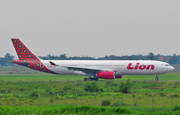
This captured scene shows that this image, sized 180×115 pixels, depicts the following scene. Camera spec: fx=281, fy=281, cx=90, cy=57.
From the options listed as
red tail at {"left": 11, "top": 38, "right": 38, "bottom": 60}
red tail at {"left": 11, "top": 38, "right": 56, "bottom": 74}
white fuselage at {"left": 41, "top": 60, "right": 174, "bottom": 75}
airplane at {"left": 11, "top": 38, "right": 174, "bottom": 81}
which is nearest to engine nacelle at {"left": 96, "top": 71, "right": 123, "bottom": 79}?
airplane at {"left": 11, "top": 38, "right": 174, "bottom": 81}

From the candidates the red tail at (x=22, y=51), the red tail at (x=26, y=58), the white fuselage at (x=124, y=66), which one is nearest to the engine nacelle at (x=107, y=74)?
the white fuselage at (x=124, y=66)

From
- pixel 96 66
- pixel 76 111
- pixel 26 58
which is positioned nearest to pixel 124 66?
pixel 96 66

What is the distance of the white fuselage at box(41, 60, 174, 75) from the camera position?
46.3 m

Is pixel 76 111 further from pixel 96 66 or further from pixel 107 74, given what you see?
pixel 96 66

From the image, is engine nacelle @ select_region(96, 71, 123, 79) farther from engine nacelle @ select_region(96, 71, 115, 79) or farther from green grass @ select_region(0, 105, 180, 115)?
green grass @ select_region(0, 105, 180, 115)

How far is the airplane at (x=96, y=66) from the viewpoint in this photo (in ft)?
152

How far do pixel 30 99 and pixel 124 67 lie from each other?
2306cm

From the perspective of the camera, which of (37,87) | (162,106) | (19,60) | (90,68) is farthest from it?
(19,60)

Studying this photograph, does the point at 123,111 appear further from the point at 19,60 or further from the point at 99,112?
the point at 19,60

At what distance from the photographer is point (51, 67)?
161 ft

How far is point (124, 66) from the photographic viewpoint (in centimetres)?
4678

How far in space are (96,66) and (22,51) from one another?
13.7 m

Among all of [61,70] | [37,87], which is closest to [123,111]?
[37,87]

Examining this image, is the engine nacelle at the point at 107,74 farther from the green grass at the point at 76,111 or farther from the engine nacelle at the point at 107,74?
the green grass at the point at 76,111
